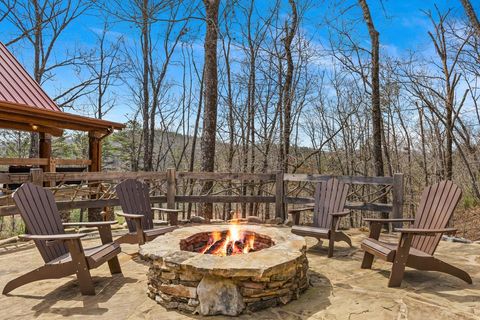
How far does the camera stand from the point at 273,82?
1075cm

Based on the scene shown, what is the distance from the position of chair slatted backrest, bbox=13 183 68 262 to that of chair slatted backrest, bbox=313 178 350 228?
329 cm

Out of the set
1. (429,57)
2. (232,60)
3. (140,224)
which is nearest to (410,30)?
(429,57)

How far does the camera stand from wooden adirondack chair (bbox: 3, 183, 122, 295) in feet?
9.90

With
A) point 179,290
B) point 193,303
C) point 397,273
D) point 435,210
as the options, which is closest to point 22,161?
point 179,290

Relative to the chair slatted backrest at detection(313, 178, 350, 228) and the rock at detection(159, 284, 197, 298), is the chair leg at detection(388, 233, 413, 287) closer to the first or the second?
the chair slatted backrest at detection(313, 178, 350, 228)

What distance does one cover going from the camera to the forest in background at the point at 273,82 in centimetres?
850

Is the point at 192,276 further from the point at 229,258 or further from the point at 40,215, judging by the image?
the point at 40,215

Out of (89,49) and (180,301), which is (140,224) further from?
(89,49)

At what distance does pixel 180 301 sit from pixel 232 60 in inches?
423

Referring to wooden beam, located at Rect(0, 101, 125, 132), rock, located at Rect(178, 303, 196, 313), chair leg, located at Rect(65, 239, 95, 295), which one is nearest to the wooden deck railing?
wooden beam, located at Rect(0, 101, 125, 132)

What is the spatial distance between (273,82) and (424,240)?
25.8 feet

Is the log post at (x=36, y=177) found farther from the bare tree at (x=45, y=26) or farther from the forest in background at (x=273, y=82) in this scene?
the bare tree at (x=45, y=26)

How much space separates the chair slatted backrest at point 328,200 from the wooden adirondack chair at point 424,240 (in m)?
0.90

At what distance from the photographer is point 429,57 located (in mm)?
9570
